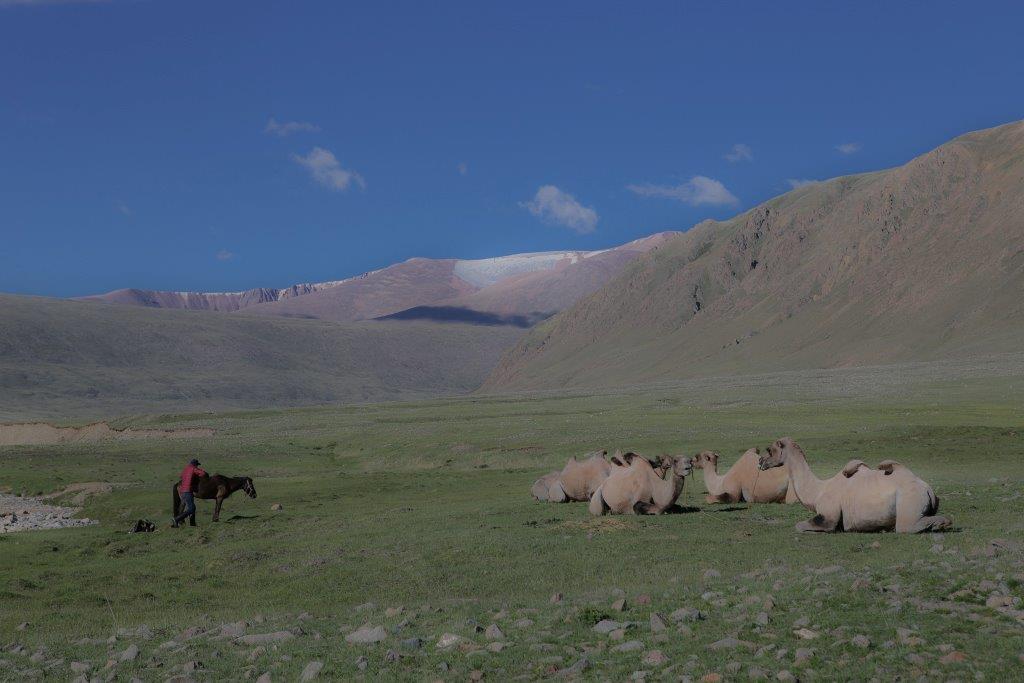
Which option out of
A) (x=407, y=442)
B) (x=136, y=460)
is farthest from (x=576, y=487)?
(x=136, y=460)

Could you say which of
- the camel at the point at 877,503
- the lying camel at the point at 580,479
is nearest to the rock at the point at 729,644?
the camel at the point at 877,503

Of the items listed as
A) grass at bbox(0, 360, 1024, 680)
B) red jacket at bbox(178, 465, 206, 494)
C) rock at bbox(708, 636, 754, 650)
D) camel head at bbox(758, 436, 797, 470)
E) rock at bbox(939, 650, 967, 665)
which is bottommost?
grass at bbox(0, 360, 1024, 680)

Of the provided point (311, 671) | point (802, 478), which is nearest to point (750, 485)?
point (802, 478)

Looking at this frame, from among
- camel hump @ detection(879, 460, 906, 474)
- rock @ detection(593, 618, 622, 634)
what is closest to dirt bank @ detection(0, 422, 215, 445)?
camel hump @ detection(879, 460, 906, 474)

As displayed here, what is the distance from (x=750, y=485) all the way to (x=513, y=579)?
35.7 ft

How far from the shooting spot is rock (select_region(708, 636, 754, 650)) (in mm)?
10330

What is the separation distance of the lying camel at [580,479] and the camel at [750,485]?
316cm

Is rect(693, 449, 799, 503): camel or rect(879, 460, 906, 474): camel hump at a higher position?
rect(879, 460, 906, 474): camel hump

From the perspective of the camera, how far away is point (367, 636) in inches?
478

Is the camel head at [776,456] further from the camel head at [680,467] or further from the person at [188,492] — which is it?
the person at [188,492]

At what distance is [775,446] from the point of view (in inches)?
900

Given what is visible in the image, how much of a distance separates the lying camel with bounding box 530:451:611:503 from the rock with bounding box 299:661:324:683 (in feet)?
57.3

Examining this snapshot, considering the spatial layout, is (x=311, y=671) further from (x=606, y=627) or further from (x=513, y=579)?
(x=513, y=579)

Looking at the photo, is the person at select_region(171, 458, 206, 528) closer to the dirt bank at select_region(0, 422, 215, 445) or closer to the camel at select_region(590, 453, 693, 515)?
the camel at select_region(590, 453, 693, 515)
